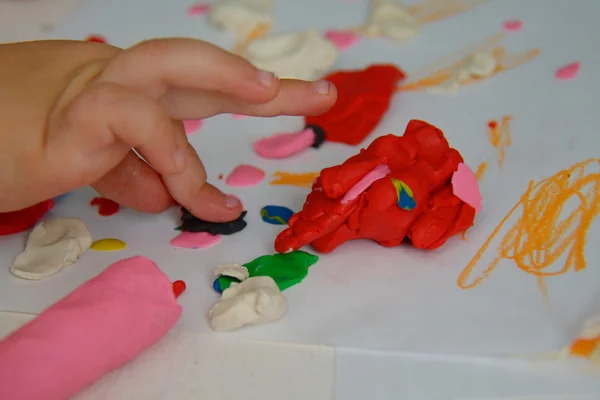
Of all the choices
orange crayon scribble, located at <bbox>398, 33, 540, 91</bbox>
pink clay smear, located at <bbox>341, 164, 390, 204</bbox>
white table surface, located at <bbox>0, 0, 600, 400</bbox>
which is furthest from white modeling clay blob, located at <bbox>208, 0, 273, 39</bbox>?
white table surface, located at <bbox>0, 0, 600, 400</bbox>

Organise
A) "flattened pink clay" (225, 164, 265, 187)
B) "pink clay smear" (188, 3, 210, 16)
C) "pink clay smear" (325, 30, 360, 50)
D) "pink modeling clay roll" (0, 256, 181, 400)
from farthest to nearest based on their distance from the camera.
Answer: "pink clay smear" (188, 3, 210, 16)
"pink clay smear" (325, 30, 360, 50)
"flattened pink clay" (225, 164, 265, 187)
"pink modeling clay roll" (0, 256, 181, 400)

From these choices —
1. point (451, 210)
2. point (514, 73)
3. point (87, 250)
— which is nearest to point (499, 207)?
point (451, 210)

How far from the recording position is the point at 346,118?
3.41 ft

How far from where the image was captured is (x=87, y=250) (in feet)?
2.80

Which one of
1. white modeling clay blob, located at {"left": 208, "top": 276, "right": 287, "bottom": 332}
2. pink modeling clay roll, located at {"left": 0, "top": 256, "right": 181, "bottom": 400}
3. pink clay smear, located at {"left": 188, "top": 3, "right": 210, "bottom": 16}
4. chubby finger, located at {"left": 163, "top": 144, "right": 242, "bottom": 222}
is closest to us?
pink modeling clay roll, located at {"left": 0, "top": 256, "right": 181, "bottom": 400}

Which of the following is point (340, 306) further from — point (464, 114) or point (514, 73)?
point (514, 73)

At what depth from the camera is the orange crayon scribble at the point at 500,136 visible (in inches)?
37.9

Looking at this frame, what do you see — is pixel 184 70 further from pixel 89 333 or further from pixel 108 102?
pixel 89 333

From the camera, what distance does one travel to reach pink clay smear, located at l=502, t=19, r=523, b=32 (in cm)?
123

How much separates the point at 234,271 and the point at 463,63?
0.58 metres

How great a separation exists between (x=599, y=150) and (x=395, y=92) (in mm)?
309

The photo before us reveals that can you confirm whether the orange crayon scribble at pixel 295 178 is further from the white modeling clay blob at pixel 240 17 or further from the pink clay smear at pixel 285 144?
the white modeling clay blob at pixel 240 17

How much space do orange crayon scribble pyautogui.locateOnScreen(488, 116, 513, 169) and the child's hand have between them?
11.0 inches

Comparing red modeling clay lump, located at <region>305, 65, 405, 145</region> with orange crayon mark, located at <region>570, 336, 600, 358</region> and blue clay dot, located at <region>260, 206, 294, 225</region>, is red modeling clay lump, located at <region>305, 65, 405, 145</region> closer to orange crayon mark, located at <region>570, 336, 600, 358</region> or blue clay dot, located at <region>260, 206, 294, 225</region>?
blue clay dot, located at <region>260, 206, 294, 225</region>
